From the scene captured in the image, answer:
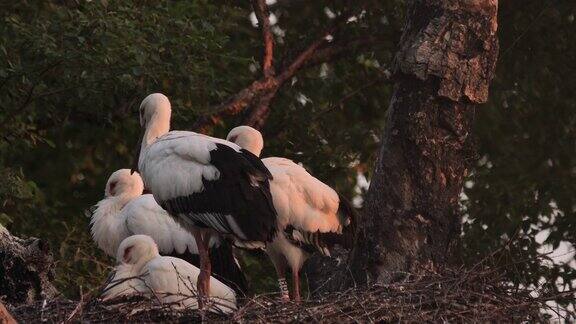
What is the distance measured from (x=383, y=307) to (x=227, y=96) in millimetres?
5776

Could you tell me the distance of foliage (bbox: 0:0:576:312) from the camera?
14789 millimetres

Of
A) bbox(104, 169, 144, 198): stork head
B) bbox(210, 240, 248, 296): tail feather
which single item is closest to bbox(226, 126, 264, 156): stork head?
bbox(210, 240, 248, 296): tail feather

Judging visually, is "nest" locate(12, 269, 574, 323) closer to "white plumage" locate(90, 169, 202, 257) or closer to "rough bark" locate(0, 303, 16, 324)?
"rough bark" locate(0, 303, 16, 324)

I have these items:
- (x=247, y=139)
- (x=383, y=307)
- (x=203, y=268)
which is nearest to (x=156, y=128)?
(x=247, y=139)

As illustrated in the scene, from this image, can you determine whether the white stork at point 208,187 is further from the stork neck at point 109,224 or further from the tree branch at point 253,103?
the tree branch at point 253,103

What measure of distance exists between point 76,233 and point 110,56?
190 cm

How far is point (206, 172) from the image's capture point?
12242mm

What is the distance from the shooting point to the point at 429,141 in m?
11.6

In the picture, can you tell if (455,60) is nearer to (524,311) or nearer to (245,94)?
(524,311)

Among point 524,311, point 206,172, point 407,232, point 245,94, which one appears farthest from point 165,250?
point 524,311

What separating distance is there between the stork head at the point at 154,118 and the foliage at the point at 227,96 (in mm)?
1048

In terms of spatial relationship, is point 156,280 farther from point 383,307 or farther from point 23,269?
point 383,307

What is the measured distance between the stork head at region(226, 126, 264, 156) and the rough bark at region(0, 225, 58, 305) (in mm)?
2149

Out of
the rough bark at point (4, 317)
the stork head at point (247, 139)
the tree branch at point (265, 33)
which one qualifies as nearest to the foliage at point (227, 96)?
the tree branch at point (265, 33)
